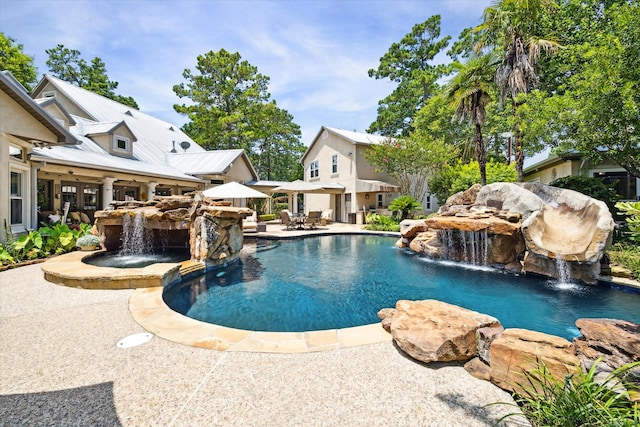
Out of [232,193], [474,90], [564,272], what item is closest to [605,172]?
[474,90]

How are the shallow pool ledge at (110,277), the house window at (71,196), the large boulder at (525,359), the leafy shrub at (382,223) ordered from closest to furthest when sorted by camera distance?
1. the large boulder at (525,359)
2. the shallow pool ledge at (110,277)
3. the house window at (71,196)
4. the leafy shrub at (382,223)

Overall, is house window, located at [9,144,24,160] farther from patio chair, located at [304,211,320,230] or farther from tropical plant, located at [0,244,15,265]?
patio chair, located at [304,211,320,230]

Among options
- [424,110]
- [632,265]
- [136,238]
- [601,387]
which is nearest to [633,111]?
[632,265]

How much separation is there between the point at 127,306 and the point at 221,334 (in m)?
2.17

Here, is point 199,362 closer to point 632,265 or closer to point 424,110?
point 632,265

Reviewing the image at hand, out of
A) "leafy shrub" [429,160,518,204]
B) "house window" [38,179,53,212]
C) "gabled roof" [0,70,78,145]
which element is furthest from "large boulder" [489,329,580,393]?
"house window" [38,179,53,212]

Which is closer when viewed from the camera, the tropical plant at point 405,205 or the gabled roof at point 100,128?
the gabled roof at point 100,128

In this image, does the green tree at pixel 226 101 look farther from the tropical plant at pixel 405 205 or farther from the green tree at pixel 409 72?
the tropical plant at pixel 405 205

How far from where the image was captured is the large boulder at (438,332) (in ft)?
9.64

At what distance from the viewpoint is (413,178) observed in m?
21.6

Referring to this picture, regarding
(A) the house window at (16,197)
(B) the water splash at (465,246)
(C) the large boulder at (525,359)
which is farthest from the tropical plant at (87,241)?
(B) the water splash at (465,246)

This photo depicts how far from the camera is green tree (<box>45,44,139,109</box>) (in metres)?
29.6

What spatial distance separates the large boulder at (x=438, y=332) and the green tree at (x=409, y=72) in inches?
1173

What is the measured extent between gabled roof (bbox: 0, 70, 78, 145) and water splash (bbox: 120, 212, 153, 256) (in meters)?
3.97
